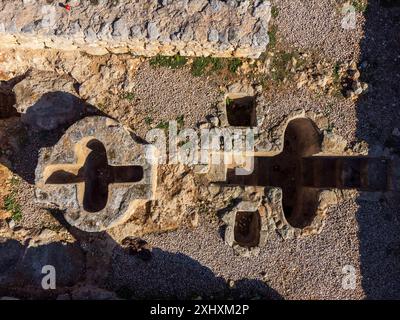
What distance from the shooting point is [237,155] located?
32.5 ft

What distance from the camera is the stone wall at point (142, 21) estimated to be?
868 centimetres

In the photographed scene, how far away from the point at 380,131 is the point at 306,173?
2254 mm

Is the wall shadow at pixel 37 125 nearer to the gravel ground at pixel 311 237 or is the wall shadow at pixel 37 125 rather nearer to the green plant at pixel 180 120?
the gravel ground at pixel 311 237

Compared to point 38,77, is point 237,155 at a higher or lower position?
lower

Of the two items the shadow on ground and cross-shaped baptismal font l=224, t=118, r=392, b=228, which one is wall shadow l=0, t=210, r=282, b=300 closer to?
the shadow on ground

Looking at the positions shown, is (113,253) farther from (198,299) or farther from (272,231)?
(272,231)

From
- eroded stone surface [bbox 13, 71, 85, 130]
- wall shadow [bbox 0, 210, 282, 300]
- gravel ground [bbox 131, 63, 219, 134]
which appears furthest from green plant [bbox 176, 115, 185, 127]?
wall shadow [bbox 0, 210, 282, 300]

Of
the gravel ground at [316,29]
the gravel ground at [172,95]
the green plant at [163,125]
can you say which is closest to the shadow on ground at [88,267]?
the gravel ground at [172,95]

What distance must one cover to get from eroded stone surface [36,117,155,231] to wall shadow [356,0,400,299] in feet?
17.9

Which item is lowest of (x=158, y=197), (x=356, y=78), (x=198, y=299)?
(x=198, y=299)

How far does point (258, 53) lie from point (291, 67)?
3.14ft

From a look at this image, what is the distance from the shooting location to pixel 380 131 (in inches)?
378

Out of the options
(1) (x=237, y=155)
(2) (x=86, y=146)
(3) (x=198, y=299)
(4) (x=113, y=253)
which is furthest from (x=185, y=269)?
(2) (x=86, y=146)

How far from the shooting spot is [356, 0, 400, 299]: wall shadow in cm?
952
